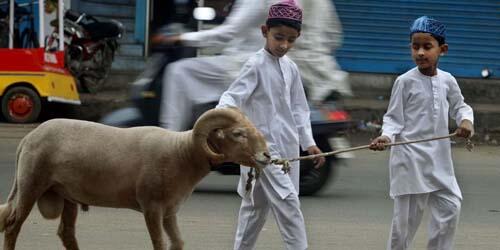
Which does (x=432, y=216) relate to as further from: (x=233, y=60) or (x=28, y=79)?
(x=28, y=79)

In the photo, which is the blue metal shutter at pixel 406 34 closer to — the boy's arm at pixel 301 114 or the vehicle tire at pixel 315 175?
the vehicle tire at pixel 315 175

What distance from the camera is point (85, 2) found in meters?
18.2

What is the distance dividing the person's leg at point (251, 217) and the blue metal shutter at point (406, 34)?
1151 cm

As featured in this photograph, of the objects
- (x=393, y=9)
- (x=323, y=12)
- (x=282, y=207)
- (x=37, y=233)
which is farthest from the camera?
(x=393, y=9)

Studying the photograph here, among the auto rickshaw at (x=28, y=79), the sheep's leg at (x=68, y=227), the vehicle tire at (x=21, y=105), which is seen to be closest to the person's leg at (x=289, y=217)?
the sheep's leg at (x=68, y=227)

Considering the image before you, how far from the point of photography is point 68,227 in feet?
21.6

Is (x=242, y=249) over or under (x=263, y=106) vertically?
under

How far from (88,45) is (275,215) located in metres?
10.5

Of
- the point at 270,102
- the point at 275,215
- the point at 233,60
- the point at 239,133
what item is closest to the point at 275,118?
the point at 270,102

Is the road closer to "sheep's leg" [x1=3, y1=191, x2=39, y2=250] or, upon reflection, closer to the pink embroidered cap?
"sheep's leg" [x1=3, y1=191, x2=39, y2=250]

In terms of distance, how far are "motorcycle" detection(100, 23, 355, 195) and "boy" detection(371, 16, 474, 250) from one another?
3537 millimetres

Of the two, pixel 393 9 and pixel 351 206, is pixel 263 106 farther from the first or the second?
pixel 393 9

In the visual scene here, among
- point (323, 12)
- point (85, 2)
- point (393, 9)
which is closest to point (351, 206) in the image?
point (323, 12)

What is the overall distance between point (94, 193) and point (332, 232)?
2739 millimetres
